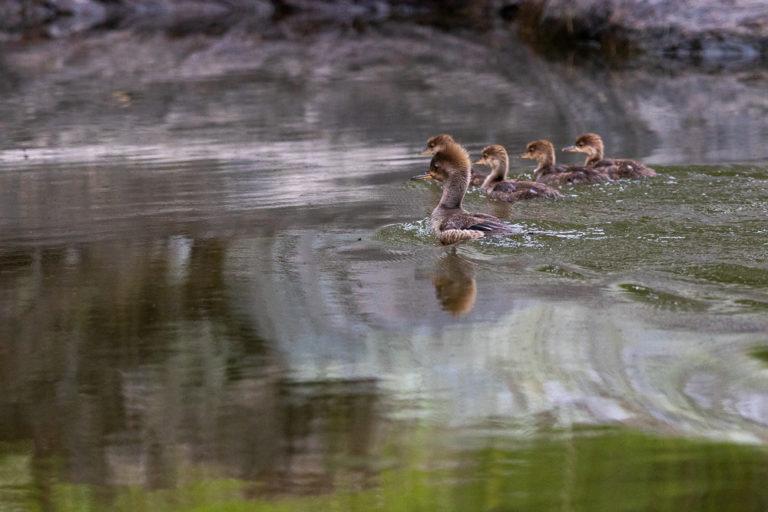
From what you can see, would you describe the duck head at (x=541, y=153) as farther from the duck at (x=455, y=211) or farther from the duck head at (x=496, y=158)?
the duck at (x=455, y=211)

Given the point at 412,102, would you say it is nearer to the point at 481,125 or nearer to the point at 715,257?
the point at 481,125

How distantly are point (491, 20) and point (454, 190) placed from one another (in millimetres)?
23053

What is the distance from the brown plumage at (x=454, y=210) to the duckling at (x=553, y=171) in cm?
119

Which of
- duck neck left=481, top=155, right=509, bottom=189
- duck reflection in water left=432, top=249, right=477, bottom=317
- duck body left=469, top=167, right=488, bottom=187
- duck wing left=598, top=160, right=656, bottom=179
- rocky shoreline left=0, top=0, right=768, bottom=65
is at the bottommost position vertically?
rocky shoreline left=0, top=0, right=768, bottom=65

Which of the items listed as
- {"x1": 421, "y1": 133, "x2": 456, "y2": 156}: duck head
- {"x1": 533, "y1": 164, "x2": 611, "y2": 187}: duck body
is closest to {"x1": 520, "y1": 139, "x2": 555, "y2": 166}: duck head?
{"x1": 533, "y1": 164, "x2": 611, "y2": 187}: duck body

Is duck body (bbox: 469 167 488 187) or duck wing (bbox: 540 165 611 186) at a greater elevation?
duck wing (bbox: 540 165 611 186)

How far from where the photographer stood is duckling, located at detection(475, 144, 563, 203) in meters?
9.52

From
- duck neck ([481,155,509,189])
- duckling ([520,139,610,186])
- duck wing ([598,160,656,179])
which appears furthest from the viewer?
duck neck ([481,155,509,189])

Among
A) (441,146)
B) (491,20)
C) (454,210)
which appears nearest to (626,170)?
(441,146)

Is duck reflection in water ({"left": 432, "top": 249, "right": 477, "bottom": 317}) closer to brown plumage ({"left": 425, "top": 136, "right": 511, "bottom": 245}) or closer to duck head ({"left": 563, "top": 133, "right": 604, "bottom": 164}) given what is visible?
brown plumage ({"left": 425, "top": 136, "right": 511, "bottom": 245})

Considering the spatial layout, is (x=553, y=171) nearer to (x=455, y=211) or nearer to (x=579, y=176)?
(x=579, y=176)

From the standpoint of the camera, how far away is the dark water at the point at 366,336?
174 inches

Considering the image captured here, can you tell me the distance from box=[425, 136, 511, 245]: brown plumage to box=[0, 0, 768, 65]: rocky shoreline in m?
11.7

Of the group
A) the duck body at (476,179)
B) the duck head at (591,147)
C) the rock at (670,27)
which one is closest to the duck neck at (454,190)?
the duck body at (476,179)
